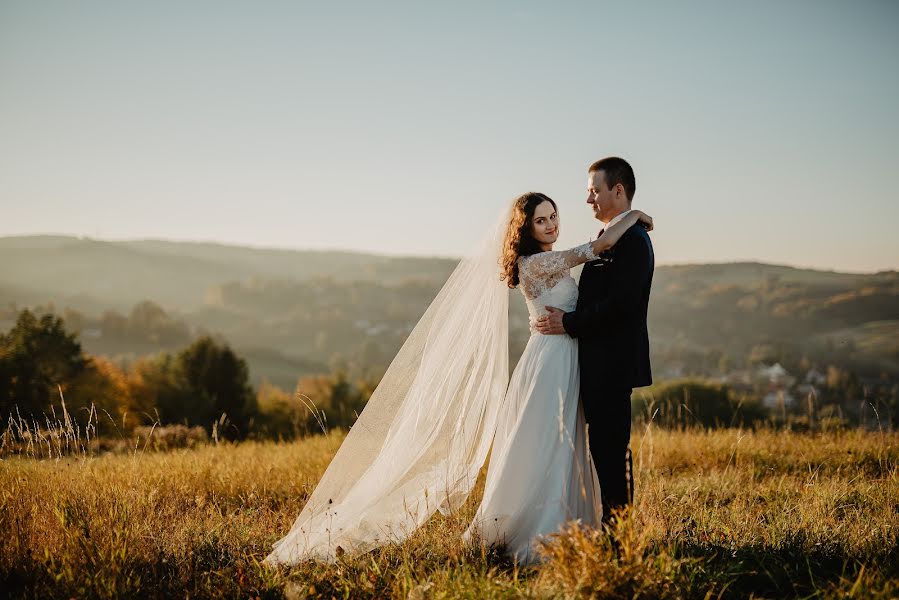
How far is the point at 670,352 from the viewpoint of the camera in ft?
166

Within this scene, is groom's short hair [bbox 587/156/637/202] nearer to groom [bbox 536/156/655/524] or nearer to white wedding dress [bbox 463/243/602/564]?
groom [bbox 536/156/655/524]

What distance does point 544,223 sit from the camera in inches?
183

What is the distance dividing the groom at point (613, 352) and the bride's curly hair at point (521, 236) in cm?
59

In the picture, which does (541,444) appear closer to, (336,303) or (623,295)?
(623,295)

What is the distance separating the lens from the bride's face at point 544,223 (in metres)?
4.64

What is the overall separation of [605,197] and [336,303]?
88258 mm

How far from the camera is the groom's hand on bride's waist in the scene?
14.4 ft

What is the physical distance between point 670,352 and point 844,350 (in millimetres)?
14304

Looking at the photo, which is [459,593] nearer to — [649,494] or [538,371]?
[538,371]

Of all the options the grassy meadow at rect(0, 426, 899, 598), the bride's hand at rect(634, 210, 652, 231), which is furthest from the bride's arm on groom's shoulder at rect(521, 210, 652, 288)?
the grassy meadow at rect(0, 426, 899, 598)

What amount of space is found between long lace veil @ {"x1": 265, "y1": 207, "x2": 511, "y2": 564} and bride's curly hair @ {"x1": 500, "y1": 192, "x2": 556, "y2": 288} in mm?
201

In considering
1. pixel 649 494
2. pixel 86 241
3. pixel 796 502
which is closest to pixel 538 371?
pixel 649 494

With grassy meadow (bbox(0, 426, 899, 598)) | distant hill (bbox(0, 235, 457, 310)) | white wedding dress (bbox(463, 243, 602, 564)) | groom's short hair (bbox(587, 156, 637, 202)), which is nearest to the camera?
grassy meadow (bbox(0, 426, 899, 598))

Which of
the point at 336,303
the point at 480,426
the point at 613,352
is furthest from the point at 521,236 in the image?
the point at 336,303
